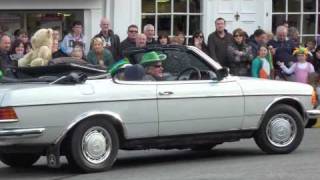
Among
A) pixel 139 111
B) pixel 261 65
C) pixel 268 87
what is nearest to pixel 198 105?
pixel 139 111

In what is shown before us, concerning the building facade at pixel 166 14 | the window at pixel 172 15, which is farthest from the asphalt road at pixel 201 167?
the window at pixel 172 15

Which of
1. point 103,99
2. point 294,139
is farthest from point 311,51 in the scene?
point 103,99

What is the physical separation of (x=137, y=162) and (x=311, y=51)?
7947 mm

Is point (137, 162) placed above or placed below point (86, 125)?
below

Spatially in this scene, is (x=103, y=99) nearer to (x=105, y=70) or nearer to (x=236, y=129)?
(x=105, y=70)

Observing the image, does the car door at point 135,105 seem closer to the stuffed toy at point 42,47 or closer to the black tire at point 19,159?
the black tire at point 19,159

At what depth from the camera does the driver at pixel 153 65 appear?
33.0 ft

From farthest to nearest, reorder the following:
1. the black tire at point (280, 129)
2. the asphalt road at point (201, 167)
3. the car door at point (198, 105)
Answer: the black tire at point (280, 129) → the car door at point (198, 105) → the asphalt road at point (201, 167)

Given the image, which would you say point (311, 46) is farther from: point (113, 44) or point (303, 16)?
point (113, 44)

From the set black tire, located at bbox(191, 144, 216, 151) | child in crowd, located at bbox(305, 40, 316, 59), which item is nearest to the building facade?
child in crowd, located at bbox(305, 40, 316, 59)

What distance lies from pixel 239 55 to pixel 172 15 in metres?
3.97

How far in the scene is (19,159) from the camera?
10148 millimetres

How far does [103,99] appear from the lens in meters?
9.30

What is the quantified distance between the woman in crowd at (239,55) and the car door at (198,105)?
444 cm
